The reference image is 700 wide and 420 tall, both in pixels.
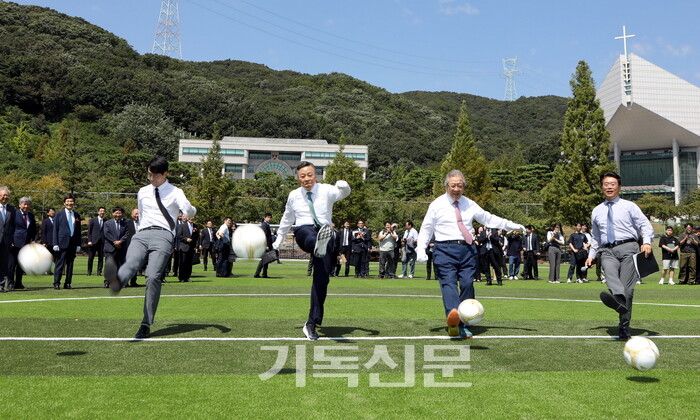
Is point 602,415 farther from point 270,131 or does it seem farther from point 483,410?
point 270,131

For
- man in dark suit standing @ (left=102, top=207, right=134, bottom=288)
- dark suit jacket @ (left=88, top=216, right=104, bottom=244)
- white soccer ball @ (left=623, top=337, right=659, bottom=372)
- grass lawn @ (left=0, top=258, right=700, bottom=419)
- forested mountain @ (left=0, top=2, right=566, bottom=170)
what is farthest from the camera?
forested mountain @ (left=0, top=2, right=566, bottom=170)

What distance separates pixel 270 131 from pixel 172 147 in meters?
30.1

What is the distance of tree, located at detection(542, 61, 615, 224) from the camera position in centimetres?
4303

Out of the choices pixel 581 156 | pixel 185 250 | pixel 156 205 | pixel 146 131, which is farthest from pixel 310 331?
pixel 146 131

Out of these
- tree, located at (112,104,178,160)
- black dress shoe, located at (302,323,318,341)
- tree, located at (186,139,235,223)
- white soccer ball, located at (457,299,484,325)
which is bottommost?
black dress shoe, located at (302,323,318,341)

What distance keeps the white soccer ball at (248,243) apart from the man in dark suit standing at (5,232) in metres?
9.20

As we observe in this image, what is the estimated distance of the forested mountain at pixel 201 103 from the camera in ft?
351

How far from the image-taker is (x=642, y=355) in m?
5.43

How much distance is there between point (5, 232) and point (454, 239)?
38.1ft

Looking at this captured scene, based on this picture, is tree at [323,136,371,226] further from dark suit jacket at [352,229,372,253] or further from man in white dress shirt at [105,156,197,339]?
man in white dress shirt at [105,156,197,339]

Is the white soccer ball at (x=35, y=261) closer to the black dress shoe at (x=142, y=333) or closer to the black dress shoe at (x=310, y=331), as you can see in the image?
the black dress shoe at (x=142, y=333)

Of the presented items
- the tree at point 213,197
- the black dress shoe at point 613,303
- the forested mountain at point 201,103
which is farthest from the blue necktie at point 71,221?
the forested mountain at point 201,103

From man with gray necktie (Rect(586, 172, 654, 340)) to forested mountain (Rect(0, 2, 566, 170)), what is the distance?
85.8m

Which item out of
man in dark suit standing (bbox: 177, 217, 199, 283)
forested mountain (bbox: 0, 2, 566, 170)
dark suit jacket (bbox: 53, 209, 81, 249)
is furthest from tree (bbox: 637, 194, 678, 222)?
dark suit jacket (bbox: 53, 209, 81, 249)
